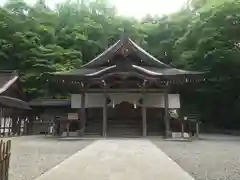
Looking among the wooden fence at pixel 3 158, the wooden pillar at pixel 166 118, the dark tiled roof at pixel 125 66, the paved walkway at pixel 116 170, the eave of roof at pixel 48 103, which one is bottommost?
the paved walkway at pixel 116 170

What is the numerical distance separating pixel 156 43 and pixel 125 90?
15047 millimetres

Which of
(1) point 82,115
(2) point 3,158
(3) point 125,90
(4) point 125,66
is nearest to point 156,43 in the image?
(4) point 125,66

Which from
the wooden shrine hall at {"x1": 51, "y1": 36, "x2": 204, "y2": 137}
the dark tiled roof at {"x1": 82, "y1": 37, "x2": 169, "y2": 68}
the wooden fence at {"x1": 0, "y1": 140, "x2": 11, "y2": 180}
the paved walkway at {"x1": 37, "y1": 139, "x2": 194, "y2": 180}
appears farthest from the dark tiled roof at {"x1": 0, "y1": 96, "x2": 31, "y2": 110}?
the wooden fence at {"x1": 0, "y1": 140, "x2": 11, "y2": 180}

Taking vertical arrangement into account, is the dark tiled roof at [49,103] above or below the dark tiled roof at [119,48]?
below

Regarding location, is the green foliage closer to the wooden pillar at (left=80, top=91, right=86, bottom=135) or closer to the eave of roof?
the eave of roof

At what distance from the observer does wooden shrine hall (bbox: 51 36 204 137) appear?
18.7m

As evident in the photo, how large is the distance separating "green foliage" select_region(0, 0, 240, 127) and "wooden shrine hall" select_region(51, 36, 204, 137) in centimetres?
476

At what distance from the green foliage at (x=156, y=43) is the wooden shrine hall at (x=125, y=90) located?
4.76 m

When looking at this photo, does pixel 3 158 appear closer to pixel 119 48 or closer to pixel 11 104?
pixel 119 48

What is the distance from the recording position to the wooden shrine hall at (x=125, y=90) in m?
18.7

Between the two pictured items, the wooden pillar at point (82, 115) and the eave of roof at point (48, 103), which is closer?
the wooden pillar at point (82, 115)

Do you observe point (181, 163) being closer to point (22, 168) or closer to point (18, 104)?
point (22, 168)

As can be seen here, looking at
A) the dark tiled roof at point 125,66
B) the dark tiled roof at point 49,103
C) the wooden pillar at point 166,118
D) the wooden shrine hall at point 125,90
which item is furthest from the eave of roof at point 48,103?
the wooden pillar at point 166,118

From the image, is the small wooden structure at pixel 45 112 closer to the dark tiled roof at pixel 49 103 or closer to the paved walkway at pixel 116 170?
the dark tiled roof at pixel 49 103
